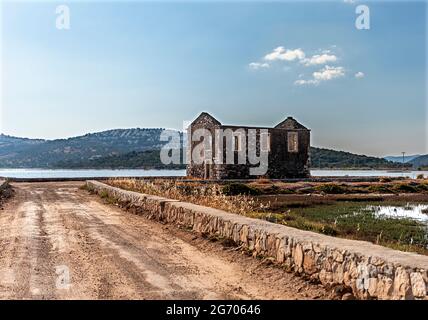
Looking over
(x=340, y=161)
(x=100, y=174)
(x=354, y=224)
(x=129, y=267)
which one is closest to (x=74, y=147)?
(x=340, y=161)

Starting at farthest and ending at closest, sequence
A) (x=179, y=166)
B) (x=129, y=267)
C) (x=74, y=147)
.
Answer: (x=74, y=147), (x=179, y=166), (x=129, y=267)

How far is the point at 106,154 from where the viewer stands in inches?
5782

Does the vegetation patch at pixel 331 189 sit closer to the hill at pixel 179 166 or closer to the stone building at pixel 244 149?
the stone building at pixel 244 149

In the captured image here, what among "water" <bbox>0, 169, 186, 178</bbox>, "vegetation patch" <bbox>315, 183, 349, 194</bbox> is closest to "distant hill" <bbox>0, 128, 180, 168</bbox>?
"water" <bbox>0, 169, 186, 178</bbox>

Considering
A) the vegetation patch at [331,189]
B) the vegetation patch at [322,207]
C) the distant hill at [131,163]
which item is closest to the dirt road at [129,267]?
the vegetation patch at [322,207]

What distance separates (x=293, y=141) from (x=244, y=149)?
509 cm

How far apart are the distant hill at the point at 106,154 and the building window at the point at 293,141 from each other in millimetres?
68190

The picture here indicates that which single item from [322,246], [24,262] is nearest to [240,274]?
[322,246]

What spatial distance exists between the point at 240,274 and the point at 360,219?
36.0 ft

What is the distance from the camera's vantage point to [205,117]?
3953 centimetres

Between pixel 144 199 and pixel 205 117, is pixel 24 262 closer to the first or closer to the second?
pixel 144 199

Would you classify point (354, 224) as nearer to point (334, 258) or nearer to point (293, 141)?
point (334, 258)

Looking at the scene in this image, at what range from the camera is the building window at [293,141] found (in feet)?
138

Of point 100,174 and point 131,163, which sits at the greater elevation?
point 131,163
